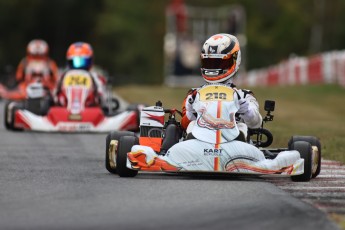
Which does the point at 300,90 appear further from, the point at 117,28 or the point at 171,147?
the point at 117,28

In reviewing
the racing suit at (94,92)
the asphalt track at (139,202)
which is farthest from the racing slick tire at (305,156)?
the racing suit at (94,92)

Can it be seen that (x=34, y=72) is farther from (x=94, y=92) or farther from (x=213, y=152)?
(x=213, y=152)

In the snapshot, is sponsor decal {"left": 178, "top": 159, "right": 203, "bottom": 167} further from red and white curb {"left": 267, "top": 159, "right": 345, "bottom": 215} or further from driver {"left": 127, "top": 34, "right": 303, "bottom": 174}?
red and white curb {"left": 267, "top": 159, "right": 345, "bottom": 215}

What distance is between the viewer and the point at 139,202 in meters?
10.7

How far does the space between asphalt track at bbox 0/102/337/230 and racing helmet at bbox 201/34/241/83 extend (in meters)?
1.06

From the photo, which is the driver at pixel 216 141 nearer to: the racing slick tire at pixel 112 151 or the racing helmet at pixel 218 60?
the racing helmet at pixel 218 60

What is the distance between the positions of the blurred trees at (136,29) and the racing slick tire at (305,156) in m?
51.4

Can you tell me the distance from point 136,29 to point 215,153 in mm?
84216

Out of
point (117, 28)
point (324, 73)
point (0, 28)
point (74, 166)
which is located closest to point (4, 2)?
point (0, 28)

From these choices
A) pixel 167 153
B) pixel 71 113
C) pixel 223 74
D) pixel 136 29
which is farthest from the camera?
pixel 136 29

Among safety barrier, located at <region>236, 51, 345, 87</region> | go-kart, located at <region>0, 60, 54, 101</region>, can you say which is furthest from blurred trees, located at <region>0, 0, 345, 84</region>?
go-kart, located at <region>0, 60, 54, 101</region>

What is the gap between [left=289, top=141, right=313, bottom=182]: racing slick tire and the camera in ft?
42.2

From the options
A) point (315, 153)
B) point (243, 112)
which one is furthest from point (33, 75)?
point (315, 153)

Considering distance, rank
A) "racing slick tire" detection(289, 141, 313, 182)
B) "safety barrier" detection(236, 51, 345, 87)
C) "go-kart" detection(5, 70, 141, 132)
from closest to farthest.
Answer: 1. "racing slick tire" detection(289, 141, 313, 182)
2. "go-kart" detection(5, 70, 141, 132)
3. "safety barrier" detection(236, 51, 345, 87)
